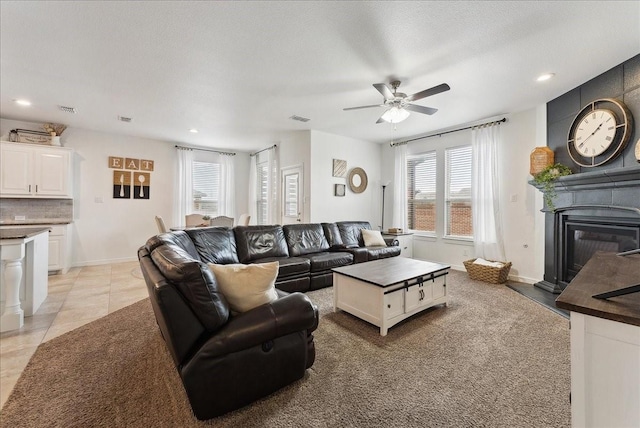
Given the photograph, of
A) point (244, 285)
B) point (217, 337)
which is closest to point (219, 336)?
point (217, 337)

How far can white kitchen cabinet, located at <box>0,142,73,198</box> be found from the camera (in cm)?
447

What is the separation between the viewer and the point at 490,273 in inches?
163

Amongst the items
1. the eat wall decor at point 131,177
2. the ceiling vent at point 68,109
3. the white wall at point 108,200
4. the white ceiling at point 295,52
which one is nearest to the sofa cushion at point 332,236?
the white ceiling at point 295,52

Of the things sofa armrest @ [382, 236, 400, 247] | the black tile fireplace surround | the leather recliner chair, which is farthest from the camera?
sofa armrest @ [382, 236, 400, 247]

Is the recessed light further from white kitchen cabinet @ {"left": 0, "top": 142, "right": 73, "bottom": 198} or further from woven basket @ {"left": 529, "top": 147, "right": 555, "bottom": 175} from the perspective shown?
white kitchen cabinet @ {"left": 0, "top": 142, "right": 73, "bottom": 198}

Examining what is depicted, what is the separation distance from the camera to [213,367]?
1.45 meters

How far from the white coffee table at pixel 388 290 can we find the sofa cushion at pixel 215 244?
1.50 meters

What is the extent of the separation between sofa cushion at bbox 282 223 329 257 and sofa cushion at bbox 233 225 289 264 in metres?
0.13

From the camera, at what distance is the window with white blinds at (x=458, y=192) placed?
5.05 metres

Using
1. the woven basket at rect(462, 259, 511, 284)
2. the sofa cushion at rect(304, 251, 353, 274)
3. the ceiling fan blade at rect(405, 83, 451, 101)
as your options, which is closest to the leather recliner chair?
the sofa cushion at rect(304, 251, 353, 274)

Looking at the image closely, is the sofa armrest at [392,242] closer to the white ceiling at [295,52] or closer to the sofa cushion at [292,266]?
the sofa cushion at [292,266]

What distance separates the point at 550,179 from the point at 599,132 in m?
0.71

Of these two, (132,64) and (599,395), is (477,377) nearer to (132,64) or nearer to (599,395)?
(599,395)

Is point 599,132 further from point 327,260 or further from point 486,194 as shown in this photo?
point 327,260
